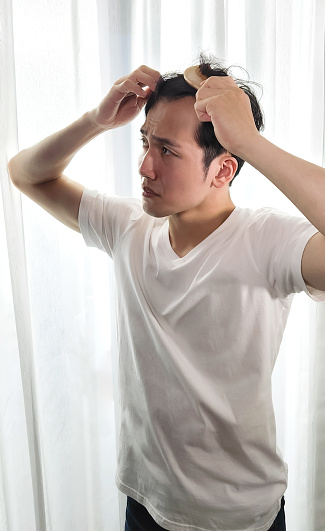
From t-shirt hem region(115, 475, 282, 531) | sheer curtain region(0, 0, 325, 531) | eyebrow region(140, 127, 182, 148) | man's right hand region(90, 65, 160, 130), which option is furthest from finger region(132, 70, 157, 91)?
t-shirt hem region(115, 475, 282, 531)

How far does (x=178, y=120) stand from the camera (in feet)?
3.56

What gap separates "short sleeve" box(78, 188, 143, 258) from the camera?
124 centimetres

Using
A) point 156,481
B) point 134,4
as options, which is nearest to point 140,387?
point 156,481

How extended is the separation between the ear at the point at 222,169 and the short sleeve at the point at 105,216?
20 cm

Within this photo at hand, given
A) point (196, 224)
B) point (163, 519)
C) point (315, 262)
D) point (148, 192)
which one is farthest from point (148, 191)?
point (163, 519)

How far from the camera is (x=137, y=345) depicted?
1176mm

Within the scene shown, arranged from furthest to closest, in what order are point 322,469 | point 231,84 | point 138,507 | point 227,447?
point 322,469 → point 138,507 → point 227,447 → point 231,84

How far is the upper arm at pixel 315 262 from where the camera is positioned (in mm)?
912

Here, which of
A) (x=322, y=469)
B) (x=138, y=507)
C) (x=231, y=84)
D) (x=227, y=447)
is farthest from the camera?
(x=322, y=469)

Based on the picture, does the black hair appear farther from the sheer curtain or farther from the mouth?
the sheer curtain

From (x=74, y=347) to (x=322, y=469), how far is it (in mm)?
807

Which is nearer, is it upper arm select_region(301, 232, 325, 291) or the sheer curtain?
upper arm select_region(301, 232, 325, 291)

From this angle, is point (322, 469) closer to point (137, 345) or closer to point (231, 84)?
point (137, 345)

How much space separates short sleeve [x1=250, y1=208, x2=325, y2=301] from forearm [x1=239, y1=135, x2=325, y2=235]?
0.22ft
